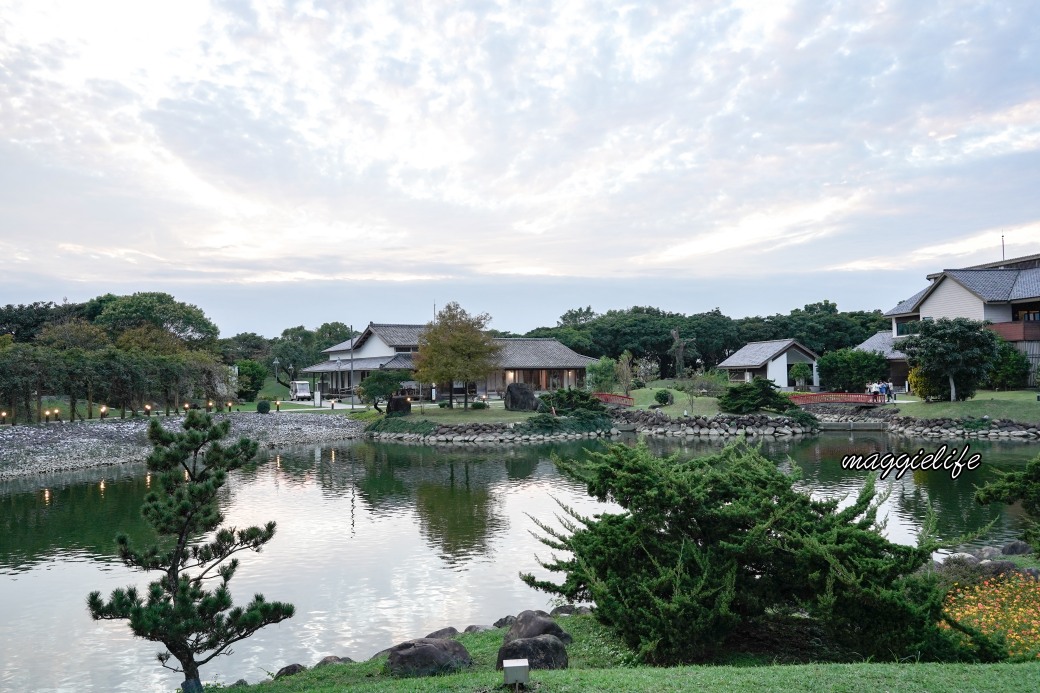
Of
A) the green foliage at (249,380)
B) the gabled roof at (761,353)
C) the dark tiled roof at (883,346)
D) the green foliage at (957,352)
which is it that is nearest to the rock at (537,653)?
the green foliage at (957,352)

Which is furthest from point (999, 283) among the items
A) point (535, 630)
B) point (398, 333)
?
point (535, 630)

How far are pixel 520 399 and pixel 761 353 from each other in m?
18.5

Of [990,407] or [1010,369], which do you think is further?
[1010,369]

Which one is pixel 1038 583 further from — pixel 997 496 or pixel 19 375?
pixel 19 375

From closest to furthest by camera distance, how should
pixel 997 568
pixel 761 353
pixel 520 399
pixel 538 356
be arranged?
pixel 997 568 → pixel 520 399 → pixel 761 353 → pixel 538 356

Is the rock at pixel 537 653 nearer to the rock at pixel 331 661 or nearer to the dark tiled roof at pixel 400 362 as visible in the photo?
the rock at pixel 331 661

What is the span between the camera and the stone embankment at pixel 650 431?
3269 centimetres

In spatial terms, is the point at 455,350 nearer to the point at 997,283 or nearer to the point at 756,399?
the point at 756,399

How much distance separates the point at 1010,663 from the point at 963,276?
36.6 meters

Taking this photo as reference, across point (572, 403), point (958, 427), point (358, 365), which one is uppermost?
point (358, 365)

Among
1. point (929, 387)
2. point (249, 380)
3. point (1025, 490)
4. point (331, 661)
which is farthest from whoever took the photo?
point (249, 380)

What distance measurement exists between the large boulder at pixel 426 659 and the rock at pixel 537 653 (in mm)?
460

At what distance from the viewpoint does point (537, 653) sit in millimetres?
6695

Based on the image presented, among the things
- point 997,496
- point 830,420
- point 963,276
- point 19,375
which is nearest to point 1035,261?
point 963,276
